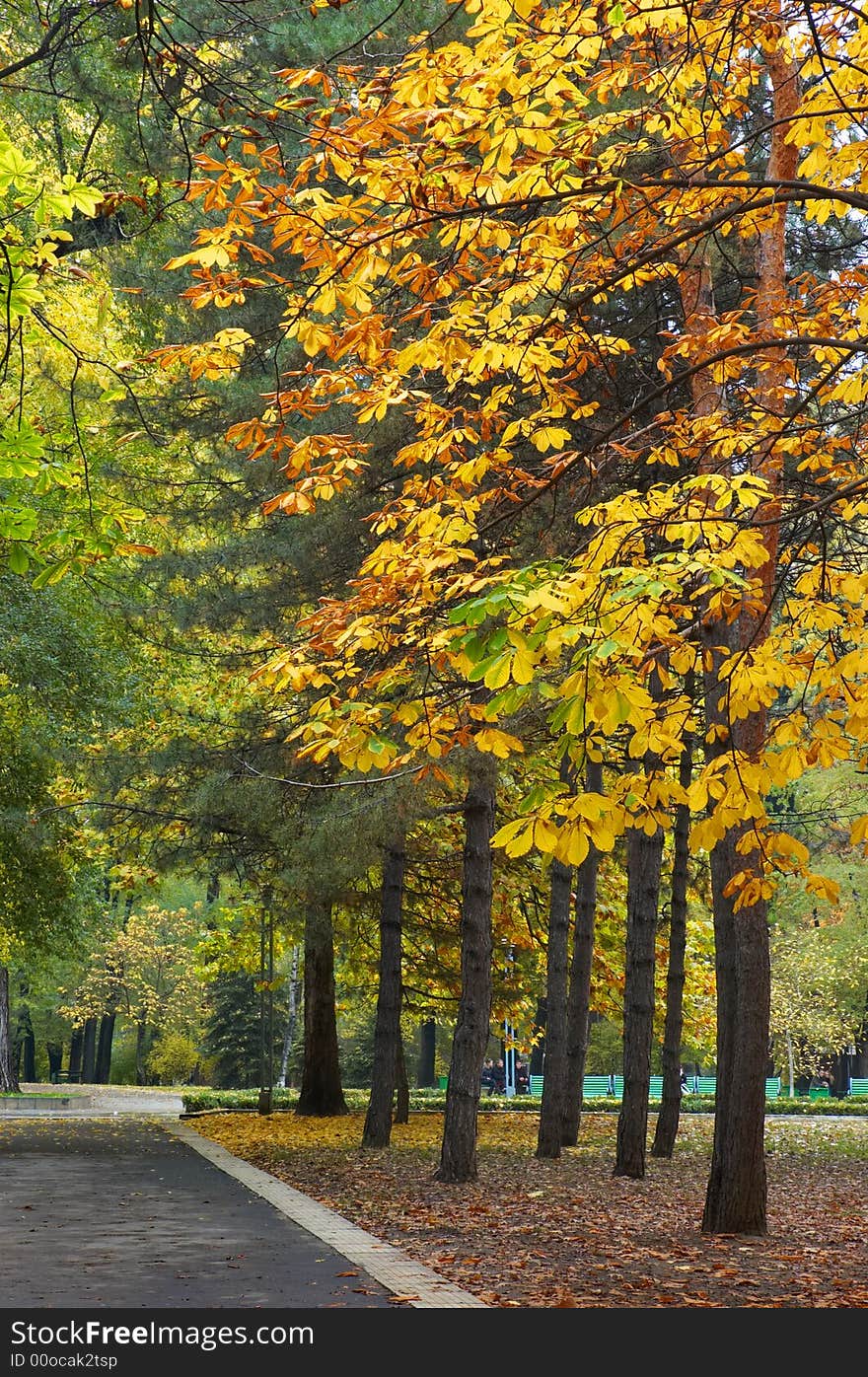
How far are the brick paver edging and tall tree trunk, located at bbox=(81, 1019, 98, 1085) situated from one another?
43.3 meters

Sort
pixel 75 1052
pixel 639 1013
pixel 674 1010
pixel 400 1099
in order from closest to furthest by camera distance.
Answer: pixel 639 1013 < pixel 674 1010 < pixel 400 1099 < pixel 75 1052

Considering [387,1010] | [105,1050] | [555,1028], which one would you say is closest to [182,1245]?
[387,1010]

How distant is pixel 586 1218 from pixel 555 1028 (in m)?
6.38

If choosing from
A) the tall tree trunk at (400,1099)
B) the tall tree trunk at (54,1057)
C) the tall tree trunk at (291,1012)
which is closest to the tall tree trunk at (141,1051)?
the tall tree trunk at (54,1057)

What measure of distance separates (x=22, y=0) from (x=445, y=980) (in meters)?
15.8

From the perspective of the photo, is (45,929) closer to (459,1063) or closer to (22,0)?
(459,1063)

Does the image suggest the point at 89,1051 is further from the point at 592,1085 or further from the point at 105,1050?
the point at 592,1085

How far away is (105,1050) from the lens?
2249 inches

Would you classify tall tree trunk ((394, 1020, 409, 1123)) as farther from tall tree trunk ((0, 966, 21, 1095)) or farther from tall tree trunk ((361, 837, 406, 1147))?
tall tree trunk ((0, 966, 21, 1095))

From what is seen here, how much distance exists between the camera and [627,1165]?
15078 millimetres

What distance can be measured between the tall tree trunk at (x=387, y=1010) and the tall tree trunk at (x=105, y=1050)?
39722 millimetres

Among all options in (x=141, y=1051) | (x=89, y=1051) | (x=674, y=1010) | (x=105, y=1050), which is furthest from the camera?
(x=89, y=1051)

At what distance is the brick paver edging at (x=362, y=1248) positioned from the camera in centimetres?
708

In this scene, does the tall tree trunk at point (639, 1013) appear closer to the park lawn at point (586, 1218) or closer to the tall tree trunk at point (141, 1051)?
the park lawn at point (586, 1218)
